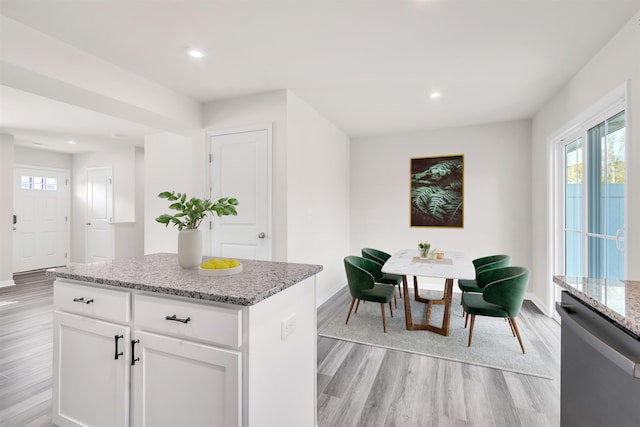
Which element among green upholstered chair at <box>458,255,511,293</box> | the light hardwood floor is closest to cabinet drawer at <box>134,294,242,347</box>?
the light hardwood floor

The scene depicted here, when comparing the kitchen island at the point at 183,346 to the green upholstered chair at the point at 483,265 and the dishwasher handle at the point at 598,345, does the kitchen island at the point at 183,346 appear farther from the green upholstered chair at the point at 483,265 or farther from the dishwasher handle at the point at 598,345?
the green upholstered chair at the point at 483,265

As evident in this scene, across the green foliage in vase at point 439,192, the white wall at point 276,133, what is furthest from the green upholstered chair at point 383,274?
the white wall at point 276,133

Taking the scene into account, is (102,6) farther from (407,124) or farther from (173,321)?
(407,124)

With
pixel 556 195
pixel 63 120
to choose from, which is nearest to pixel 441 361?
pixel 556 195

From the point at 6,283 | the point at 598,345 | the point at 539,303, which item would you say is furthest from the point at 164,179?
the point at 539,303

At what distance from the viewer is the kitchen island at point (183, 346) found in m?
1.17

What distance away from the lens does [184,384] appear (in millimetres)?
1252

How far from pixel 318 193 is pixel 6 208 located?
518cm

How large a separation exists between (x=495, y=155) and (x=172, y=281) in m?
4.64

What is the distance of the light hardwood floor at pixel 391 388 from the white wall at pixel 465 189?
1.73m

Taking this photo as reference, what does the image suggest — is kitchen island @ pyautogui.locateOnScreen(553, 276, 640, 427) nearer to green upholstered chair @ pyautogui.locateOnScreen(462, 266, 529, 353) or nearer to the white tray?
green upholstered chair @ pyautogui.locateOnScreen(462, 266, 529, 353)

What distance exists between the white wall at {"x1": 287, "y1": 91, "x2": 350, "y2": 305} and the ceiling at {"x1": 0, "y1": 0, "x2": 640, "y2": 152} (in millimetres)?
365

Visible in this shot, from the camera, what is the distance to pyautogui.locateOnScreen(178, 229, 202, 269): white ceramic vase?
169 centimetres

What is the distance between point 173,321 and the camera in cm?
127
